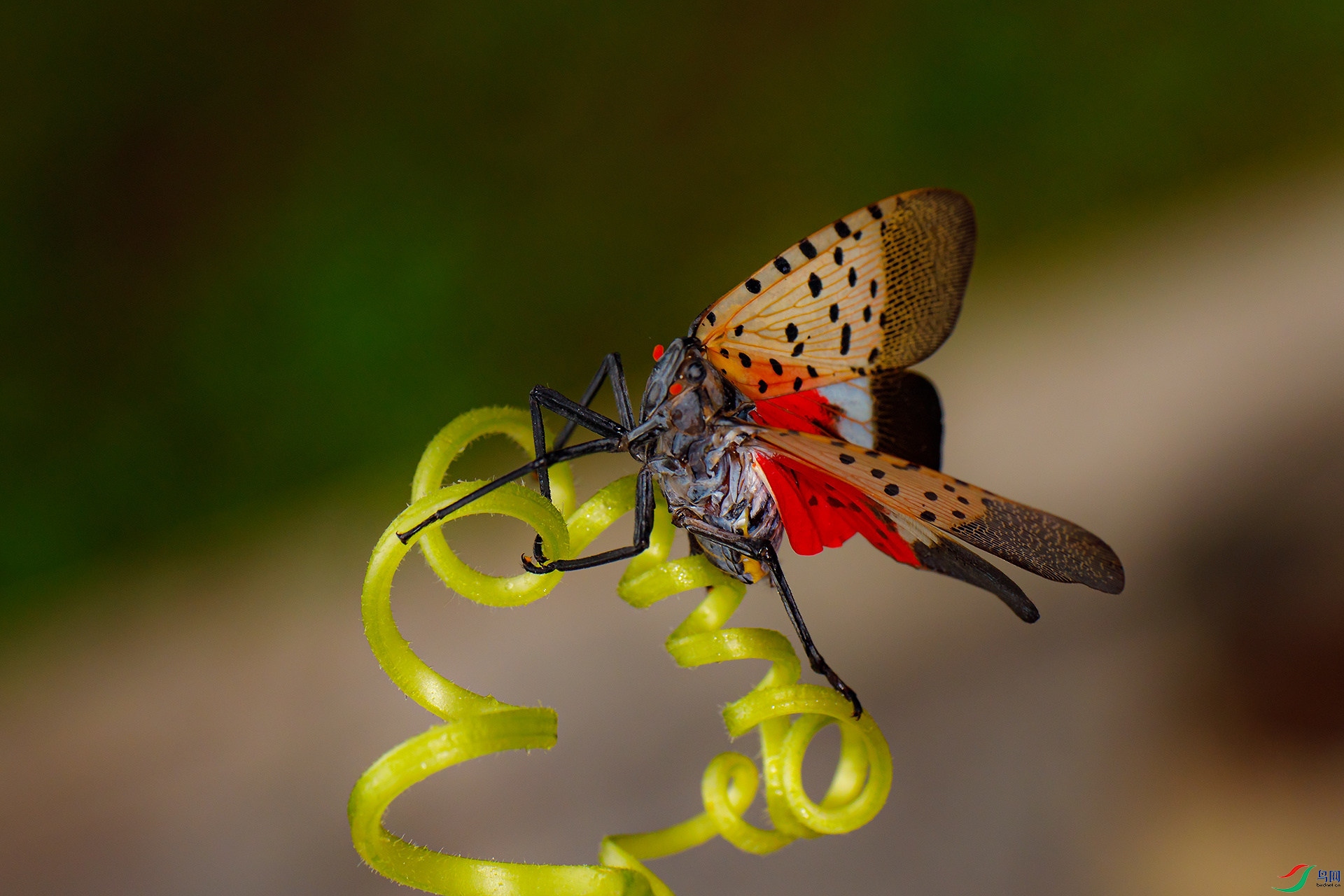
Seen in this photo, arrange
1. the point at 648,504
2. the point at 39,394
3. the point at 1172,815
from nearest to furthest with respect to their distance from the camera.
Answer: the point at 648,504 → the point at 1172,815 → the point at 39,394

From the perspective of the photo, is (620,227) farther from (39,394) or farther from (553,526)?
(553,526)

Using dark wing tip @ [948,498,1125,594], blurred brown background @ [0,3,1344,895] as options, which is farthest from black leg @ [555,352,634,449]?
blurred brown background @ [0,3,1344,895]

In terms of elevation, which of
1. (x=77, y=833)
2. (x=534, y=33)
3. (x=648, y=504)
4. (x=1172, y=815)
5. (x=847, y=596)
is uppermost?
(x=534, y=33)

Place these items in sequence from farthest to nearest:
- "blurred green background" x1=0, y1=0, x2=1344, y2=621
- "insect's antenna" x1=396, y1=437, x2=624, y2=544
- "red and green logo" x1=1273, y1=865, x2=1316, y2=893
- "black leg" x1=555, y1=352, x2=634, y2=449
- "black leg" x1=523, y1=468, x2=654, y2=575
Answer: "blurred green background" x1=0, y1=0, x2=1344, y2=621 → "red and green logo" x1=1273, y1=865, x2=1316, y2=893 → "black leg" x1=555, y1=352, x2=634, y2=449 → "black leg" x1=523, y1=468, x2=654, y2=575 → "insect's antenna" x1=396, y1=437, x2=624, y2=544

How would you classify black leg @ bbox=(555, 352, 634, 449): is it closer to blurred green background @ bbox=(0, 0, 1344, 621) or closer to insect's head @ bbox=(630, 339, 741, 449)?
insect's head @ bbox=(630, 339, 741, 449)

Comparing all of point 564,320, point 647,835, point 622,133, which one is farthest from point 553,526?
point 622,133

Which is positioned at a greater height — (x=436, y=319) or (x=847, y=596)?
(x=436, y=319)
